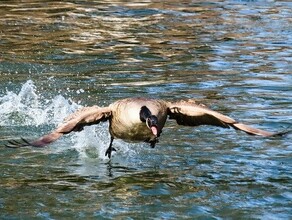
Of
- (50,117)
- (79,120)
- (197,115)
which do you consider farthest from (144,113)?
(50,117)

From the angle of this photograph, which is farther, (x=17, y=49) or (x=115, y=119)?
(x=17, y=49)

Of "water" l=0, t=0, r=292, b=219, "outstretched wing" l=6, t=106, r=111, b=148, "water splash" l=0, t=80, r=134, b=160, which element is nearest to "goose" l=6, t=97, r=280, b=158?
"outstretched wing" l=6, t=106, r=111, b=148

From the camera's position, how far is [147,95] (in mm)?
13469

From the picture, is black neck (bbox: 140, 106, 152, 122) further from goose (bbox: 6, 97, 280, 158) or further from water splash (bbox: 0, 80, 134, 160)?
water splash (bbox: 0, 80, 134, 160)

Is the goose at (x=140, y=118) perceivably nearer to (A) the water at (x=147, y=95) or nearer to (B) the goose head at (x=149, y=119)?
(B) the goose head at (x=149, y=119)

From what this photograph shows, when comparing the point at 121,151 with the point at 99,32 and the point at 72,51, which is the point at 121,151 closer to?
the point at 72,51

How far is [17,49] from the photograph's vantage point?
1689 cm

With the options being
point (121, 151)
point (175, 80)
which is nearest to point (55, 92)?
point (175, 80)

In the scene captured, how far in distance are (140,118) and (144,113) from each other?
13 centimetres

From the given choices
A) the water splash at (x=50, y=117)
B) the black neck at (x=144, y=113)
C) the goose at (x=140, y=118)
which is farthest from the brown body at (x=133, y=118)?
the water splash at (x=50, y=117)

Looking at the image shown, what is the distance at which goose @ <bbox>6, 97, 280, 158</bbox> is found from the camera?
903 cm

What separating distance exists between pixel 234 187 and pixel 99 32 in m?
10.0

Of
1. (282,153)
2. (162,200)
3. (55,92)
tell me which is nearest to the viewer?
(162,200)

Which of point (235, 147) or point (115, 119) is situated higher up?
point (115, 119)
